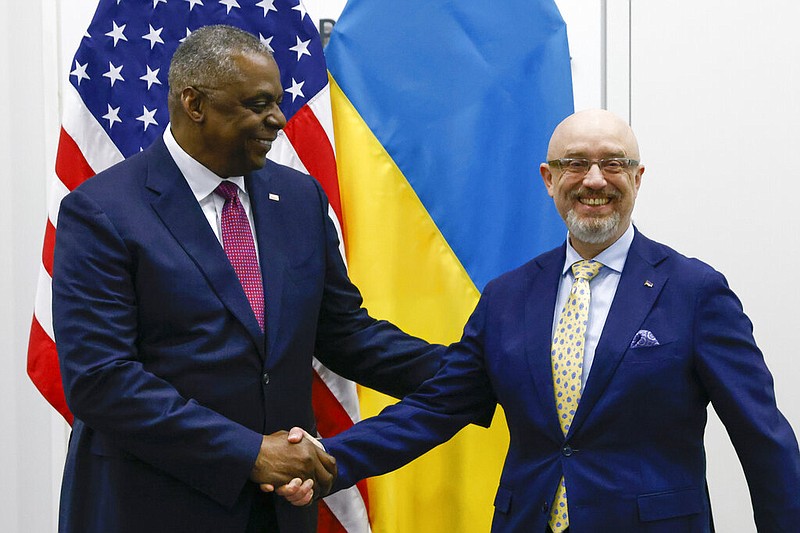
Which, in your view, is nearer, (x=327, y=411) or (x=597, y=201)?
(x=597, y=201)

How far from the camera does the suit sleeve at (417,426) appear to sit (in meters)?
2.25

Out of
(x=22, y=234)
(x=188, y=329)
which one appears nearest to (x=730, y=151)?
(x=188, y=329)

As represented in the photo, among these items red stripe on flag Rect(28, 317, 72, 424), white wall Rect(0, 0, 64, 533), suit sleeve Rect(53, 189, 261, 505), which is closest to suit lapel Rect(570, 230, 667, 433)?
suit sleeve Rect(53, 189, 261, 505)

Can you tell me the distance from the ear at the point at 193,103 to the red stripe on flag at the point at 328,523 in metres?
1.14

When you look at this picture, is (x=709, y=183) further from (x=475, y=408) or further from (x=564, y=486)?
(x=564, y=486)

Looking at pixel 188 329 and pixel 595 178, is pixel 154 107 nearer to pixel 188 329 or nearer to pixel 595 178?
pixel 188 329

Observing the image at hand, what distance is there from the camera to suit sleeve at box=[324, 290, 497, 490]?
7.38 feet

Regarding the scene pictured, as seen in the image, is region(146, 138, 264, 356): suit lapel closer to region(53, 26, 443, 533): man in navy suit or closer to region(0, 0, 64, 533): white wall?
A: region(53, 26, 443, 533): man in navy suit

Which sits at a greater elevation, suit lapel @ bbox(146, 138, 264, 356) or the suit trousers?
suit lapel @ bbox(146, 138, 264, 356)

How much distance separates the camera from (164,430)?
2.00 m

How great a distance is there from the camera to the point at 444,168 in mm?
2732

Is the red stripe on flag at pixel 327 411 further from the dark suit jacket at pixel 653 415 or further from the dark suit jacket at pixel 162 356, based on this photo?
the dark suit jacket at pixel 653 415

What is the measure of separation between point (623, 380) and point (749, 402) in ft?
0.78

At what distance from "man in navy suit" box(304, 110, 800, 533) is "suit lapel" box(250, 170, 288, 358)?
1.57ft
